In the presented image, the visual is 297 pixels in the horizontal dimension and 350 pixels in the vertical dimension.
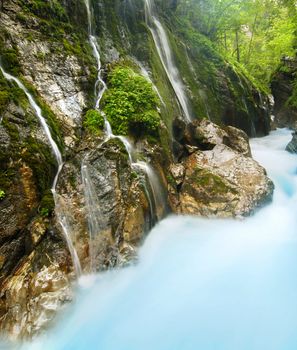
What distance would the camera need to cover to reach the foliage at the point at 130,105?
6.93m

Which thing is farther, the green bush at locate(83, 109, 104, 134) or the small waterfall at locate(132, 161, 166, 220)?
the small waterfall at locate(132, 161, 166, 220)

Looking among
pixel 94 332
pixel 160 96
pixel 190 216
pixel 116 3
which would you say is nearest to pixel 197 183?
pixel 190 216

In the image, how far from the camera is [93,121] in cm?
653

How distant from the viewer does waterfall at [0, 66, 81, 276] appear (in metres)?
5.02

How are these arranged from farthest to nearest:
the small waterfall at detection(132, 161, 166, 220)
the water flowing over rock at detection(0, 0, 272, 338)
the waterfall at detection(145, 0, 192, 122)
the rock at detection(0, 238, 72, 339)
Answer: the waterfall at detection(145, 0, 192, 122) → the small waterfall at detection(132, 161, 166, 220) → the water flowing over rock at detection(0, 0, 272, 338) → the rock at detection(0, 238, 72, 339)

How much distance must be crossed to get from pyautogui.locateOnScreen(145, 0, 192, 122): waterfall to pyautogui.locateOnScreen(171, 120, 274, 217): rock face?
1904 mm

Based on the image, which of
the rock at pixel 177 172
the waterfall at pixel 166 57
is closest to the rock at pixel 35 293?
the rock at pixel 177 172

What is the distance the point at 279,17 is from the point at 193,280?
2801 centimetres

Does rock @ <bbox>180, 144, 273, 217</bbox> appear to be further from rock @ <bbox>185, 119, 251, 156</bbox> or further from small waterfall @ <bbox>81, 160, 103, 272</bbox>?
small waterfall @ <bbox>81, 160, 103, 272</bbox>

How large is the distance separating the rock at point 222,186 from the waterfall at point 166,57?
265 centimetres

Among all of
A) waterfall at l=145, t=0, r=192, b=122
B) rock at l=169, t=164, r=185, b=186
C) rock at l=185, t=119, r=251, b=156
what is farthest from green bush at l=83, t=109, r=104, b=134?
waterfall at l=145, t=0, r=192, b=122

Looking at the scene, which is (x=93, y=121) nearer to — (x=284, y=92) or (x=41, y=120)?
(x=41, y=120)

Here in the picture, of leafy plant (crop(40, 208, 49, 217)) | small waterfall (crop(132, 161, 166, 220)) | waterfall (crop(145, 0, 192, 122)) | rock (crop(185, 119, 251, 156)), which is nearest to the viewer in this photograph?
leafy plant (crop(40, 208, 49, 217))

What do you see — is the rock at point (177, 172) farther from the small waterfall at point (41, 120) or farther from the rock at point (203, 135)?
the small waterfall at point (41, 120)
